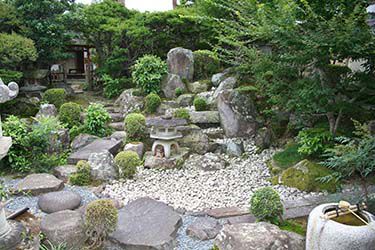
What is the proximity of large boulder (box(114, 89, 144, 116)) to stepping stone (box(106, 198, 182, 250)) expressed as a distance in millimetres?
4989

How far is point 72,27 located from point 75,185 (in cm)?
672

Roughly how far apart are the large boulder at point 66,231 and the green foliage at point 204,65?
293 inches

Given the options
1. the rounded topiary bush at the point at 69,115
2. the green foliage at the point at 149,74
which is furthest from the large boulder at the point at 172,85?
the rounded topiary bush at the point at 69,115

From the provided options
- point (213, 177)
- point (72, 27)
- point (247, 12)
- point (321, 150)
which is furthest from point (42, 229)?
point (72, 27)

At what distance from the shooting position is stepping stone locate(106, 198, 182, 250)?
3.60 m

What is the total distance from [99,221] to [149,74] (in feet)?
21.6

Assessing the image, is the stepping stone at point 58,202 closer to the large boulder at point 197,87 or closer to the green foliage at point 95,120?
the green foliage at point 95,120

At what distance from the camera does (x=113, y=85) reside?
10758mm

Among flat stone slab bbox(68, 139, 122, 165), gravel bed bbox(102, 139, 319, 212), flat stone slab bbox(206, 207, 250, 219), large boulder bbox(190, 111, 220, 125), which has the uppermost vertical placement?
large boulder bbox(190, 111, 220, 125)

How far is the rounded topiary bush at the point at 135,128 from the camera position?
23.3 feet

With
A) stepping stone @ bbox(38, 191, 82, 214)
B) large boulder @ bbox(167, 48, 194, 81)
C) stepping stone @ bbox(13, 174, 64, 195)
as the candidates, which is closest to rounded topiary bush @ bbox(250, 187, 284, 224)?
stepping stone @ bbox(38, 191, 82, 214)

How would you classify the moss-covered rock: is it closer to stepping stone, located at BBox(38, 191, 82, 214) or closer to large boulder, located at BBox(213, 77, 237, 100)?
stepping stone, located at BBox(38, 191, 82, 214)

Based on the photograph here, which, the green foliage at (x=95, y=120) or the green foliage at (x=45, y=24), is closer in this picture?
the green foliage at (x=95, y=120)

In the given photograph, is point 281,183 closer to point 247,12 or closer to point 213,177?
point 213,177
